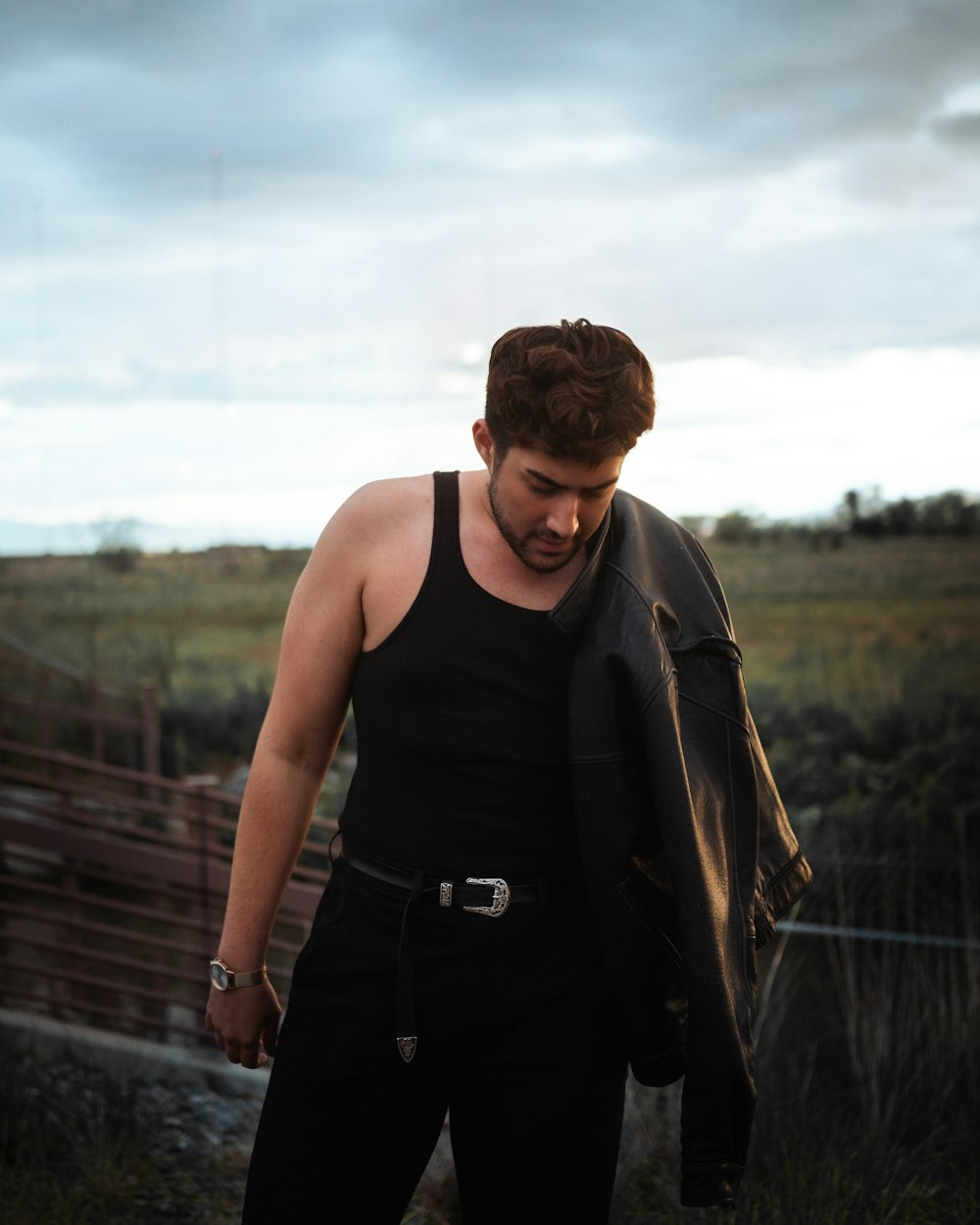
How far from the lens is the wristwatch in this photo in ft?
6.33

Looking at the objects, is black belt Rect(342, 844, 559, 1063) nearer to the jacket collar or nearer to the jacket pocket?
the jacket pocket

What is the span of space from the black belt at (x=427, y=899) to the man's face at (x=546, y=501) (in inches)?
19.7

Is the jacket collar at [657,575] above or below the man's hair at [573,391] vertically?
below

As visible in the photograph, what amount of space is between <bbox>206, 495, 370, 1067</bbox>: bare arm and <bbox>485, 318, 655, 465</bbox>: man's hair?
31 cm

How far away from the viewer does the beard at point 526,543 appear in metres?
1.75

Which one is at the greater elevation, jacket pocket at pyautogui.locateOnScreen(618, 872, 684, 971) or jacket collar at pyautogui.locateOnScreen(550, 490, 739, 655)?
jacket collar at pyautogui.locateOnScreen(550, 490, 739, 655)

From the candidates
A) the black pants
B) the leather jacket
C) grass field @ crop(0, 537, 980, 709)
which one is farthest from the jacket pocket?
grass field @ crop(0, 537, 980, 709)

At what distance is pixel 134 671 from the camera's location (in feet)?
32.6

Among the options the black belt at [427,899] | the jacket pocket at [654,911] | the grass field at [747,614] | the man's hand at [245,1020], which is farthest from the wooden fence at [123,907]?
the grass field at [747,614]

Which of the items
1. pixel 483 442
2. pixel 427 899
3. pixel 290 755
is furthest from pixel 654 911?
pixel 483 442

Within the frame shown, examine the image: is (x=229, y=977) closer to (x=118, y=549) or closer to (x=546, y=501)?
(x=546, y=501)

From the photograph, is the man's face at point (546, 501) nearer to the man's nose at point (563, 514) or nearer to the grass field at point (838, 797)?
the man's nose at point (563, 514)

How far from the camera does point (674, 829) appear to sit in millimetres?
1693

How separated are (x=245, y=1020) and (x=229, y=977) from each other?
0.31ft
